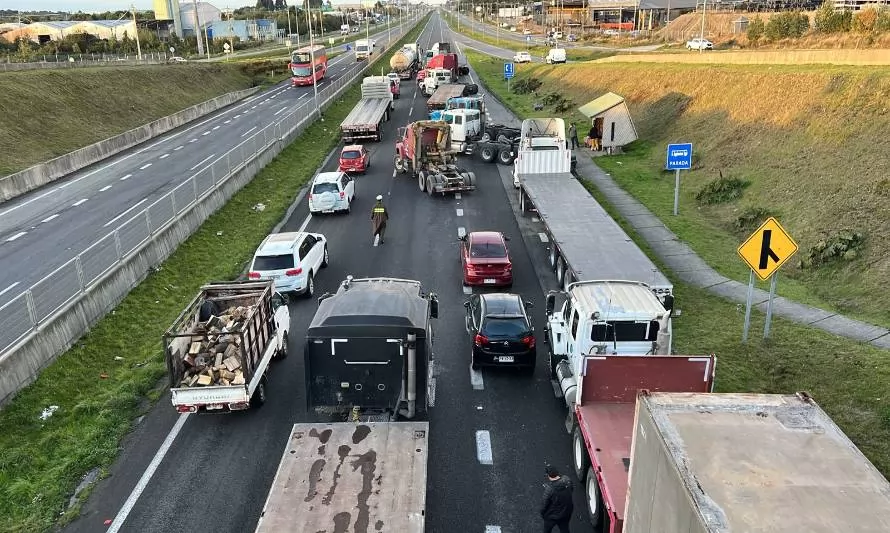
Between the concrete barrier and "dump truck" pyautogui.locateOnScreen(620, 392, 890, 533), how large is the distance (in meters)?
32.1

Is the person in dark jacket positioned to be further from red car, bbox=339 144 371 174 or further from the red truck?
red car, bbox=339 144 371 174

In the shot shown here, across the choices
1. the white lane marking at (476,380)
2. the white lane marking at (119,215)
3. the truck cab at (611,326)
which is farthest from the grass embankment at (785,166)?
the white lane marking at (119,215)

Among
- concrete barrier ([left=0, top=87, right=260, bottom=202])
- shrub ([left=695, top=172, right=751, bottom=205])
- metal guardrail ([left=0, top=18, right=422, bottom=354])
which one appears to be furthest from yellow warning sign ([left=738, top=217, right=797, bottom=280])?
concrete barrier ([left=0, top=87, right=260, bottom=202])

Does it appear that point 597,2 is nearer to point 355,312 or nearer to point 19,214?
point 19,214

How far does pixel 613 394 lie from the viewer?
10992 mm

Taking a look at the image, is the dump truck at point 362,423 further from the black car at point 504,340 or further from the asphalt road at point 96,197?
the asphalt road at point 96,197

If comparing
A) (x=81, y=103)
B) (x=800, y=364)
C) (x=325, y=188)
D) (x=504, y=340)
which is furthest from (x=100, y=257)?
(x=81, y=103)

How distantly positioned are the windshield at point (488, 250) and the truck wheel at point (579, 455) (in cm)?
876

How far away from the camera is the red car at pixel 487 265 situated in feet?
63.4

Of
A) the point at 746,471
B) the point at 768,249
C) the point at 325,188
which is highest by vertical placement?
the point at 746,471

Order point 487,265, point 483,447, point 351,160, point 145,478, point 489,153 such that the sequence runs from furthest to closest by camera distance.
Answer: point 489,153
point 351,160
point 487,265
point 483,447
point 145,478

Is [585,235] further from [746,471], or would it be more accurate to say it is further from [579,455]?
[746,471]

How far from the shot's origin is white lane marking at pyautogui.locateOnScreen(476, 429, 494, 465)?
1182 cm

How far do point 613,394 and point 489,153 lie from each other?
28456 millimetres
